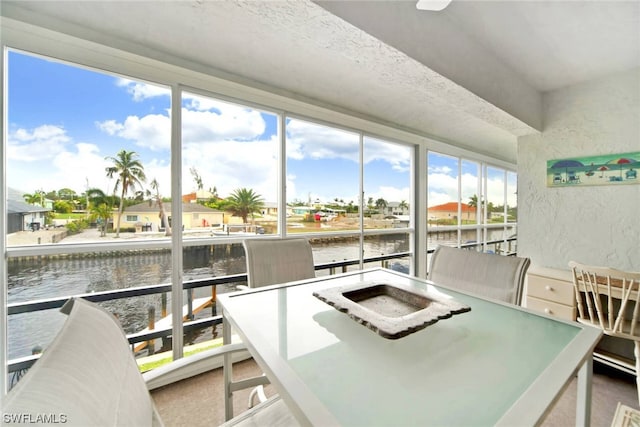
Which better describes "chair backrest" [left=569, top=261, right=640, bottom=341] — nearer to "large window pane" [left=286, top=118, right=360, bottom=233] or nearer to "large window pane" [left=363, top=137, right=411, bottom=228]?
"large window pane" [left=363, top=137, right=411, bottom=228]

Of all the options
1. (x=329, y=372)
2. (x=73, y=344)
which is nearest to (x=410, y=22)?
(x=329, y=372)

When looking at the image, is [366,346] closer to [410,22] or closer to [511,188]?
Answer: [410,22]

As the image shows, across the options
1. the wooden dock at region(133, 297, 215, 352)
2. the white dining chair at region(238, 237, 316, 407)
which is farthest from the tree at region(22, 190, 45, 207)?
the white dining chair at region(238, 237, 316, 407)

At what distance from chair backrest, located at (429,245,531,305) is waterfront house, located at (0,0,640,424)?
1.18 metres

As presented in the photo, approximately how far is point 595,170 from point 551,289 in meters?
1.21

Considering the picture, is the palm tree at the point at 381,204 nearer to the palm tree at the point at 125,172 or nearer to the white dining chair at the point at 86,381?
the palm tree at the point at 125,172

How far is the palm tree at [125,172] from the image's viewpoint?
179 cm

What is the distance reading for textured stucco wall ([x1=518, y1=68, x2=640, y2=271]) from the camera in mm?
2111

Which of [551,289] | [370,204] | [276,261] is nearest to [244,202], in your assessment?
[276,261]

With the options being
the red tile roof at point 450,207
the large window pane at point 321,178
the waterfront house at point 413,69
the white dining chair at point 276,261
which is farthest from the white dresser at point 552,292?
the white dining chair at point 276,261

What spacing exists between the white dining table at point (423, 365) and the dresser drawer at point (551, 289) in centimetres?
143

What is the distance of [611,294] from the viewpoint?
1751 millimetres

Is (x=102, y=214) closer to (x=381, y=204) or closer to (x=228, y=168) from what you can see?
(x=228, y=168)

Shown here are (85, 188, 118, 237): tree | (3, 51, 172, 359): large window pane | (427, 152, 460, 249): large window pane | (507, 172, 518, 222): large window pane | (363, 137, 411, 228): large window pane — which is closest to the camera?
(3, 51, 172, 359): large window pane
